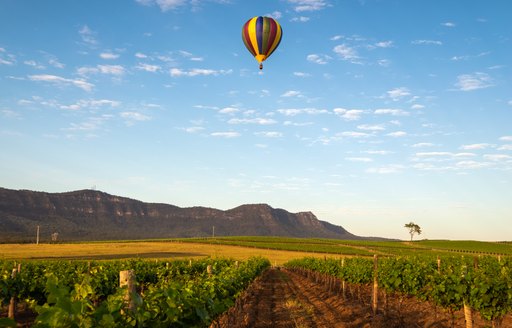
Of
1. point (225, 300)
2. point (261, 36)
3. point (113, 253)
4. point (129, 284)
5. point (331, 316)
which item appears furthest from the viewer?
point (113, 253)

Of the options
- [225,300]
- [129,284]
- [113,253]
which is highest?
[129,284]

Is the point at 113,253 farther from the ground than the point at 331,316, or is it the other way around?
the point at 331,316

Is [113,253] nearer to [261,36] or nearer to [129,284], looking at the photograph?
[261,36]

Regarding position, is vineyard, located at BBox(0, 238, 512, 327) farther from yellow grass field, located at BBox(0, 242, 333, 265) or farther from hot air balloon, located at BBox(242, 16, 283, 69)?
yellow grass field, located at BBox(0, 242, 333, 265)

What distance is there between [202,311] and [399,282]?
16.2 m

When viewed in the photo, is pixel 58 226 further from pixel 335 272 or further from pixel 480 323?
pixel 480 323

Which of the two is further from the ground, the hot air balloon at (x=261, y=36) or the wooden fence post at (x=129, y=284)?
the hot air balloon at (x=261, y=36)

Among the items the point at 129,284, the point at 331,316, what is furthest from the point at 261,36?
the point at 129,284

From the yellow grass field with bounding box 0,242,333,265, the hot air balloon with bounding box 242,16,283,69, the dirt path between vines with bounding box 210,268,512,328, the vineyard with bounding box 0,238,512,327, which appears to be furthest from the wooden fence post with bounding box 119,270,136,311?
the yellow grass field with bounding box 0,242,333,265

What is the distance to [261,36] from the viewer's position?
30484 millimetres

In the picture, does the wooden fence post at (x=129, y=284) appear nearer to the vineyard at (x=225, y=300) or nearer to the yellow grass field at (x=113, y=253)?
the vineyard at (x=225, y=300)

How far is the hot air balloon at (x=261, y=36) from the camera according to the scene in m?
30.5

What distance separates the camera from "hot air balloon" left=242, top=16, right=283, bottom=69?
30469mm

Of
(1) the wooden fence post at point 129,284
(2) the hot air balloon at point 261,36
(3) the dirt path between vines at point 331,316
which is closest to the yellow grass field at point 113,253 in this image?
(2) the hot air balloon at point 261,36
